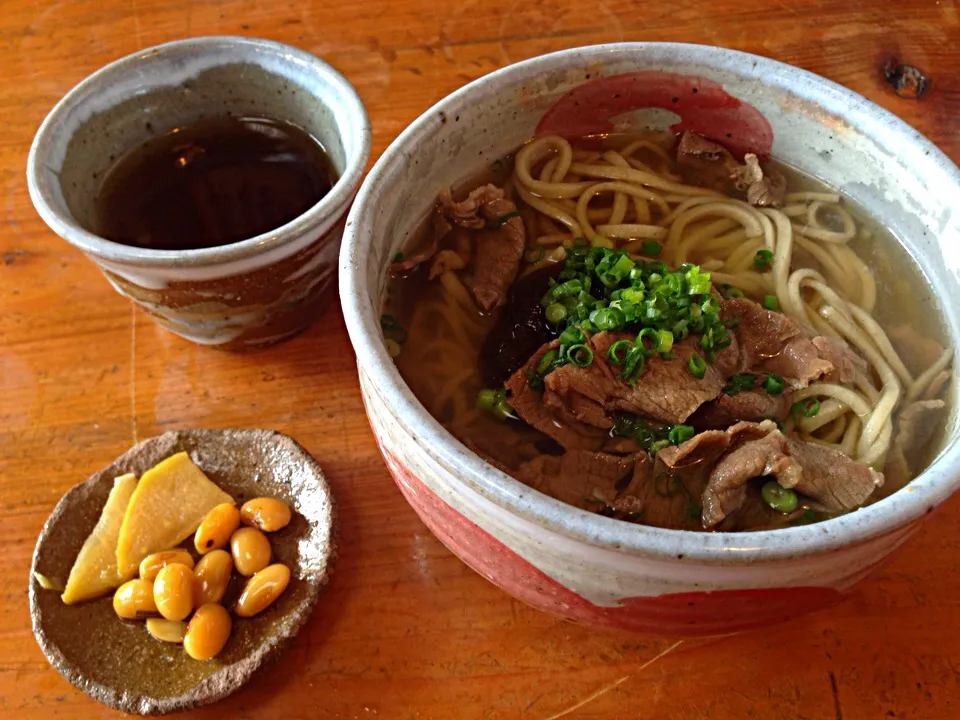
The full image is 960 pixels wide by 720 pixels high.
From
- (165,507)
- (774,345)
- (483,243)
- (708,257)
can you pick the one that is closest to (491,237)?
(483,243)

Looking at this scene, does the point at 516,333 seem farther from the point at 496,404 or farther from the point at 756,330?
the point at 756,330

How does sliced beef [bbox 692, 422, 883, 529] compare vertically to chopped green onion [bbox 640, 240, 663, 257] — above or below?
below

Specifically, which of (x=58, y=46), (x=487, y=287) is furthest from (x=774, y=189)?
(x=58, y=46)

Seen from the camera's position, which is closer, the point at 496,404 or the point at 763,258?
the point at 496,404

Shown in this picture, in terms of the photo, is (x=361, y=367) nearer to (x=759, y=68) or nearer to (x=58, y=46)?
(x=759, y=68)

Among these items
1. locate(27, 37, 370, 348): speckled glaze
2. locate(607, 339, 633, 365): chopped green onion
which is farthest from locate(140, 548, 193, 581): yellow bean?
locate(607, 339, 633, 365): chopped green onion

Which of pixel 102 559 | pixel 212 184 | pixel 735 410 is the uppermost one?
pixel 735 410

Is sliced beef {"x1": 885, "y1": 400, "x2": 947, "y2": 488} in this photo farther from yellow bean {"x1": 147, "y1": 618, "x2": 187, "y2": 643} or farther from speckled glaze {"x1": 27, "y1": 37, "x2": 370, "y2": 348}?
yellow bean {"x1": 147, "y1": 618, "x2": 187, "y2": 643}
